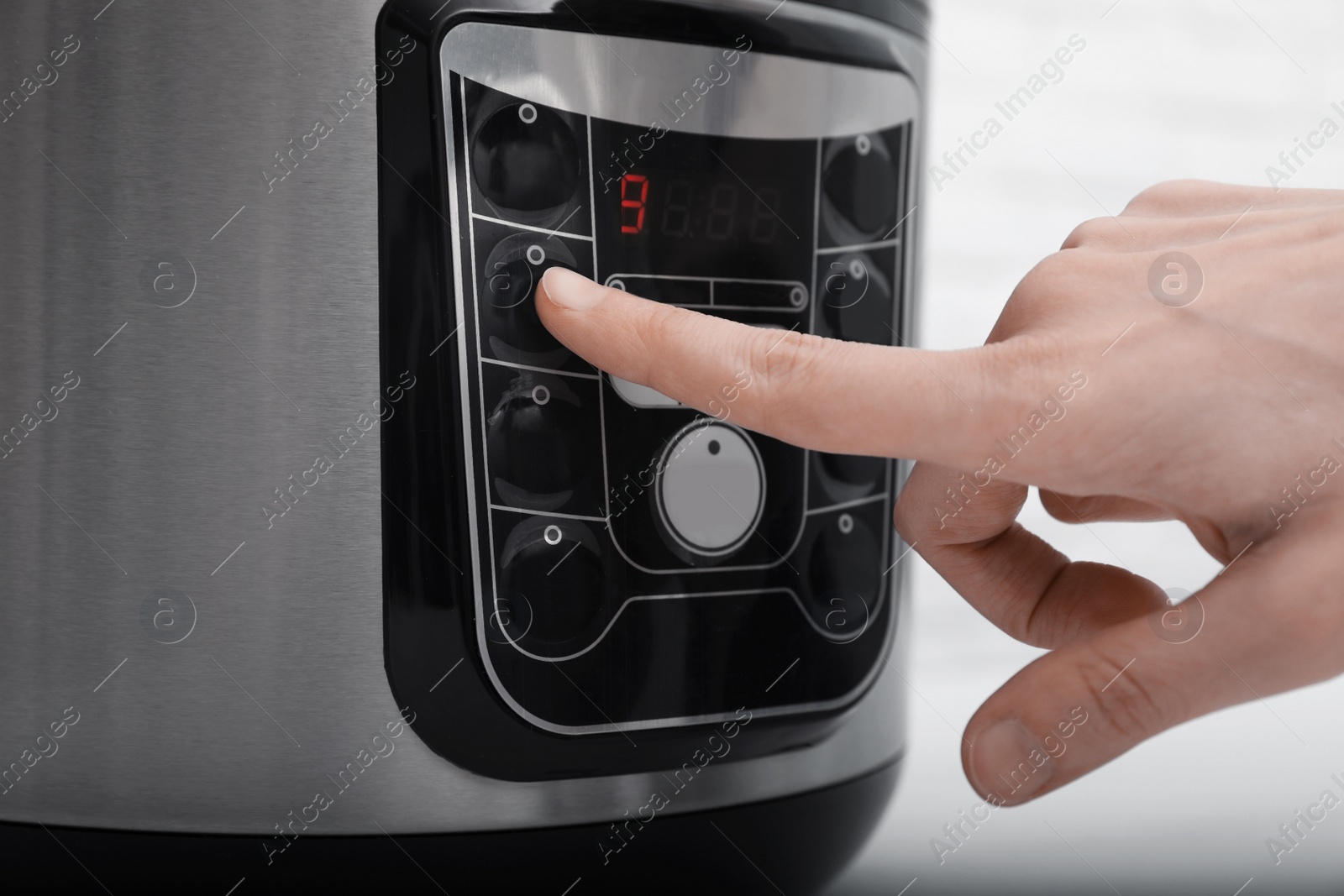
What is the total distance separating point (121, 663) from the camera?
1.23 feet

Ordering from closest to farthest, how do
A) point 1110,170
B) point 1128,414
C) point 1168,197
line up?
1. point 1128,414
2. point 1168,197
3. point 1110,170

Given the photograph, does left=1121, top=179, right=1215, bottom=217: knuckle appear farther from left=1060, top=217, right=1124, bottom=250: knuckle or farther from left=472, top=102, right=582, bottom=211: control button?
left=472, top=102, right=582, bottom=211: control button

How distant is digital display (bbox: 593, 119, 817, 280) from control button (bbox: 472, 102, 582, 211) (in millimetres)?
13

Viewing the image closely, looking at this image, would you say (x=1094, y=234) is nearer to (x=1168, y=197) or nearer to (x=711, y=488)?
(x=1168, y=197)

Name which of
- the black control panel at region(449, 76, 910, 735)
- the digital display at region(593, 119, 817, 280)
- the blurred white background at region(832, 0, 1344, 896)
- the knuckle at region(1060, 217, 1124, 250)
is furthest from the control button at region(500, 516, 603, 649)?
the blurred white background at region(832, 0, 1344, 896)

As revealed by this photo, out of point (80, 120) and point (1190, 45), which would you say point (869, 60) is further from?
point (1190, 45)

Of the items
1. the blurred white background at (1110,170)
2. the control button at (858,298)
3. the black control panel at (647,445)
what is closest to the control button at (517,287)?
the black control panel at (647,445)

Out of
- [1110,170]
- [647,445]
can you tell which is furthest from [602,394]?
[1110,170]

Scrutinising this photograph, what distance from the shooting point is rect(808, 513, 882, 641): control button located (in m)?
0.46

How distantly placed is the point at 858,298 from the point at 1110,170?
696 mm

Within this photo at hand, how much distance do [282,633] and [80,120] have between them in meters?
0.20

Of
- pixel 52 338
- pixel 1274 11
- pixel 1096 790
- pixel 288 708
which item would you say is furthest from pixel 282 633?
pixel 1274 11

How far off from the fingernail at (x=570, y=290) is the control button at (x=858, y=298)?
0.12 meters

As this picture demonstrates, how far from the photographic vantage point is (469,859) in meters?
0.40
